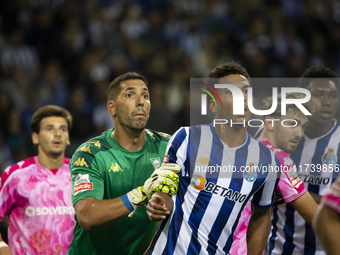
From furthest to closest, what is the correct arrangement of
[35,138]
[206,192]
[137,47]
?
[137,47] → [35,138] → [206,192]

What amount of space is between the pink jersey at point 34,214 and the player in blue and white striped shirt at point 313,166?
2113 mm

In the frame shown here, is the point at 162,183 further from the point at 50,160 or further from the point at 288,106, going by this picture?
the point at 50,160

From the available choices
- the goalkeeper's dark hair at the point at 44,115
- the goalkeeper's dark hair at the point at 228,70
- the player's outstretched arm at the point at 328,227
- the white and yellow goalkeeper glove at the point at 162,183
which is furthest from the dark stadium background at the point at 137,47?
the player's outstretched arm at the point at 328,227

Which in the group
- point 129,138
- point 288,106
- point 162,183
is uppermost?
point 288,106

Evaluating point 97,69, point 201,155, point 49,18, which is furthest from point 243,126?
point 49,18

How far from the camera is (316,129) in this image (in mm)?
4391

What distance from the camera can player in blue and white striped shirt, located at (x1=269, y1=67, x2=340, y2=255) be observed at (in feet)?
13.6

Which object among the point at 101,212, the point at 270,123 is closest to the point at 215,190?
the point at 101,212

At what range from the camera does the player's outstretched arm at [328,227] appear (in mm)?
1920

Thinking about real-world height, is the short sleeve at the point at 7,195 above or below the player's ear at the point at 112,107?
below

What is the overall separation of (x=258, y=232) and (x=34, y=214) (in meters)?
2.31

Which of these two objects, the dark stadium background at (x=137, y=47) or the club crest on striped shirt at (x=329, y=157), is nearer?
the club crest on striped shirt at (x=329, y=157)

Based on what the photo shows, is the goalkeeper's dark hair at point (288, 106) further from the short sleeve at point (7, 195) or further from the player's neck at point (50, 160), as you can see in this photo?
the short sleeve at point (7, 195)

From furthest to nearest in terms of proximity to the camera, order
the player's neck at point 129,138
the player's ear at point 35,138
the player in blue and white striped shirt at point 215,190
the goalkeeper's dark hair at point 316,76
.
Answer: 1. the player's ear at point 35,138
2. the goalkeeper's dark hair at point 316,76
3. the player's neck at point 129,138
4. the player in blue and white striped shirt at point 215,190
